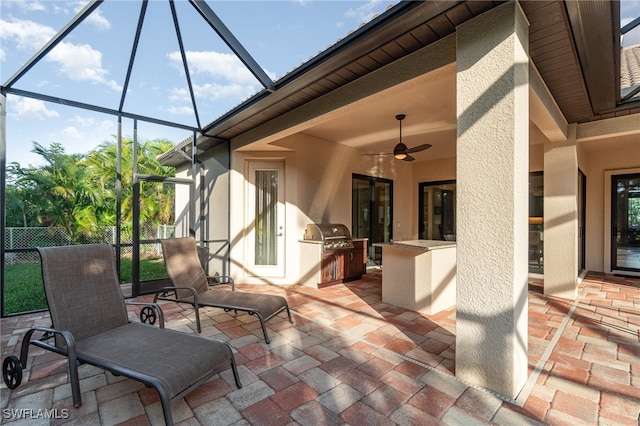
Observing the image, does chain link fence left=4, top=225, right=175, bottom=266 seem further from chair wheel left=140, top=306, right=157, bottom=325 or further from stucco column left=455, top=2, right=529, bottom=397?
stucco column left=455, top=2, right=529, bottom=397

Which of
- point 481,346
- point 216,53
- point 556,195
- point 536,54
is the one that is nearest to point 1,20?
point 216,53

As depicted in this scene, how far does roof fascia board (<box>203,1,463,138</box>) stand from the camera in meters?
2.34

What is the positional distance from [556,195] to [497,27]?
407 cm

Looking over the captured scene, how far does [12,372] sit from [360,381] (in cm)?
282

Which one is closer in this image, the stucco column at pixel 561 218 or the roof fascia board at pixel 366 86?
the roof fascia board at pixel 366 86

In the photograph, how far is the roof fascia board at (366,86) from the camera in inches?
107

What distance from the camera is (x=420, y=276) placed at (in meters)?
4.29

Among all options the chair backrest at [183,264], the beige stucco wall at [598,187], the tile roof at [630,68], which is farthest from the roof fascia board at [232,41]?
the beige stucco wall at [598,187]

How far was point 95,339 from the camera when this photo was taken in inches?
98.6

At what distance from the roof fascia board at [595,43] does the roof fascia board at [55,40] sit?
194 inches

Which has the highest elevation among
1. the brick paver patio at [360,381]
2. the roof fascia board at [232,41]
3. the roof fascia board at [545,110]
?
the roof fascia board at [232,41]

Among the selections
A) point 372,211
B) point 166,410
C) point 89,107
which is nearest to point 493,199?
point 166,410

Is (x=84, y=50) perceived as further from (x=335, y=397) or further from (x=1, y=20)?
(x=335, y=397)

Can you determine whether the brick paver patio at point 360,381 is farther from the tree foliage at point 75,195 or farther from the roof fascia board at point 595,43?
the tree foliage at point 75,195
